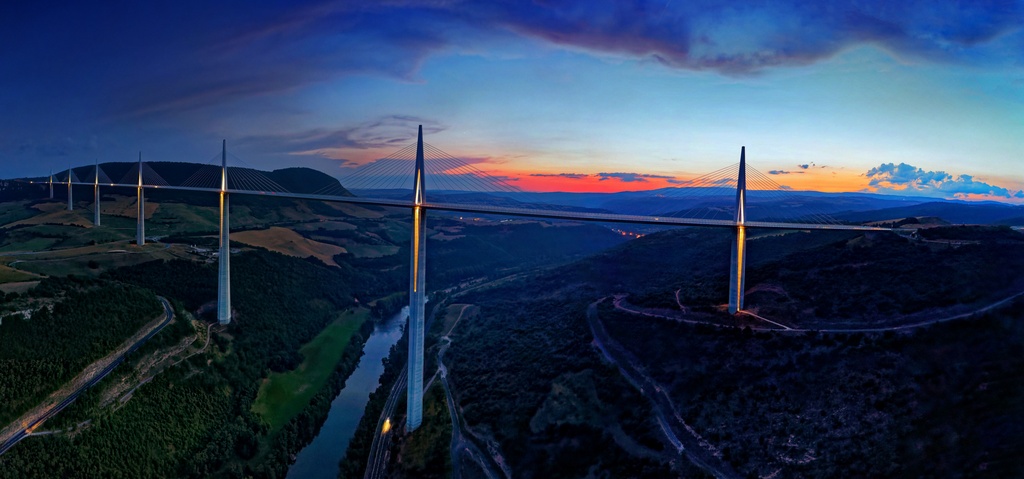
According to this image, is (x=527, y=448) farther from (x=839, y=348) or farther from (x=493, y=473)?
(x=839, y=348)

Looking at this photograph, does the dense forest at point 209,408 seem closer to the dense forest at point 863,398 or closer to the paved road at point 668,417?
the paved road at point 668,417

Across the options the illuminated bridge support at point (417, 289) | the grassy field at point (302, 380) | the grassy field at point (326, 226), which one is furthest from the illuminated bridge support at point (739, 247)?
the grassy field at point (326, 226)

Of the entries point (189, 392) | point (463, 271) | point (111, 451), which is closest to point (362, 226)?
point (463, 271)

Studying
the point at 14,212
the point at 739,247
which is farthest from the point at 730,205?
the point at 14,212

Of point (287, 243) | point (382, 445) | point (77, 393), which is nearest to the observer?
point (77, 393)

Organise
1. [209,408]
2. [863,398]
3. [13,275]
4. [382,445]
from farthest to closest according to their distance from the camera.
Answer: [13,275], [209,408], [382,445], [863,398]

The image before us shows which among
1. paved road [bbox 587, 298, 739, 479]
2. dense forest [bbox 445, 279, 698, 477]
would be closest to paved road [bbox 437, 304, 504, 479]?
dense forest [bbox 445, 279, 698, 477]

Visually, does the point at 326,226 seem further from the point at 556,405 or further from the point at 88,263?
the point at 556,405
